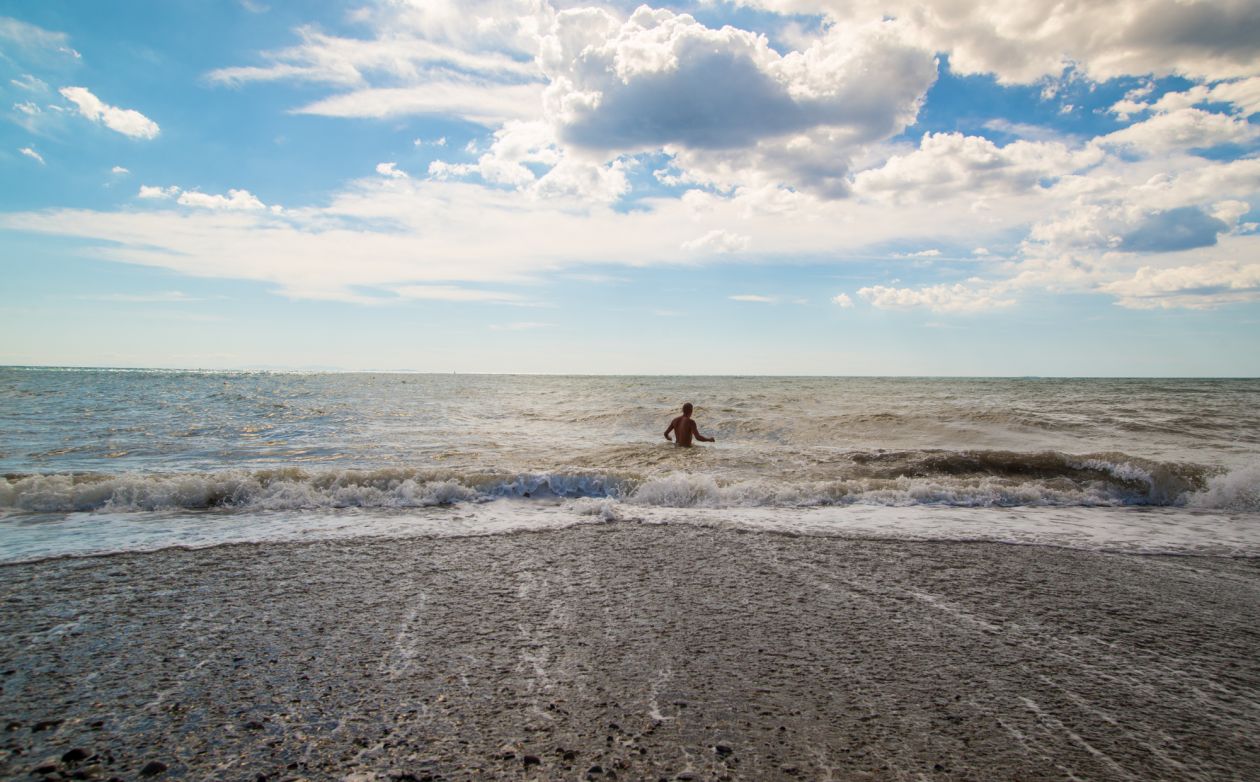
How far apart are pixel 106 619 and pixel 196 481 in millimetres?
5285

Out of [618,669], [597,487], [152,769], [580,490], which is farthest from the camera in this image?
[597,487]

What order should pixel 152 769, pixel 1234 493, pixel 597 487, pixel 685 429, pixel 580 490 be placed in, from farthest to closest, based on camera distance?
pixel 685 429 → pixel 597 487 → pixel 580 490 → pixel 1234 493 → pixel 152 769

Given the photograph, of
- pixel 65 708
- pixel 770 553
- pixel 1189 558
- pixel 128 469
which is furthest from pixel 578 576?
pixel 128 469

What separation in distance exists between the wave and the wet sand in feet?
10.0

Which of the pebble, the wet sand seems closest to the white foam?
the wet sand

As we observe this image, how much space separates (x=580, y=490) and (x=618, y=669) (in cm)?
683

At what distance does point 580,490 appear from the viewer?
10.4 meters

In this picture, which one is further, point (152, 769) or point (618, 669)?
point (618, 669)

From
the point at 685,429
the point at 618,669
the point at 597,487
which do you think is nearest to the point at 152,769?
the point at 618,669

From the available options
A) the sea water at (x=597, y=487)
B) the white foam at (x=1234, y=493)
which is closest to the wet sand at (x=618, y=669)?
the sea water at (x=597, y=487)

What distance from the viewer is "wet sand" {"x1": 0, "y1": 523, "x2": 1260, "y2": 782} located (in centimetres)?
279

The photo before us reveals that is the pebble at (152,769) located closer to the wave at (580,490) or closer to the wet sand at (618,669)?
the wet sand at (618,669)

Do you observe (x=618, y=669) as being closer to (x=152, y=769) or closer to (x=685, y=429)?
(x=152, y=769)

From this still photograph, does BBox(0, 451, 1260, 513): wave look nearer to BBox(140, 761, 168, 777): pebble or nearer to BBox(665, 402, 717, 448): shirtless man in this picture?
BBox(665, 402, 717, 448): shirtless man
